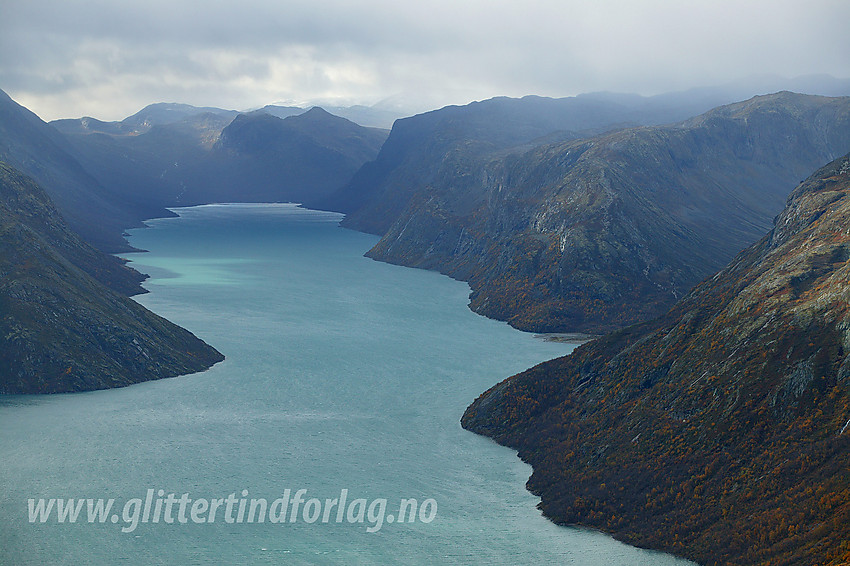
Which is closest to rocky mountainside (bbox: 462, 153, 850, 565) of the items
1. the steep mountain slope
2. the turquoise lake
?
the turquoise lake

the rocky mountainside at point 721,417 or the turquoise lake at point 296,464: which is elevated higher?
the rocky mountainside at point 721,417

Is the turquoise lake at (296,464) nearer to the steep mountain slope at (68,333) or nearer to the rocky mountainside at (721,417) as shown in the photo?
the steep mountain slope at (68,333)

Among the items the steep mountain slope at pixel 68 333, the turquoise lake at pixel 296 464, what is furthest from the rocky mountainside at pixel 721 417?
the steep mountain slope at pixel 68 333

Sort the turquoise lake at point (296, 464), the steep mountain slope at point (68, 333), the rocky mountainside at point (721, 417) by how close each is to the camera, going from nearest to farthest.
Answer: the rocky mountainside at point (721, 417), the turquoise lake at point (296, 464), the steep mountain slope at point (68, 333)

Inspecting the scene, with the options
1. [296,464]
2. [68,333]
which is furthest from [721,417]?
[68,333]

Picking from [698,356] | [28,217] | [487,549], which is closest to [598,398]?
[698,356]

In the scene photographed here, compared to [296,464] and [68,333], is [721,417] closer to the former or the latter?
[296,464]
